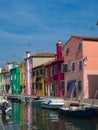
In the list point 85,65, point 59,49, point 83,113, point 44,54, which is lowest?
point 83,113

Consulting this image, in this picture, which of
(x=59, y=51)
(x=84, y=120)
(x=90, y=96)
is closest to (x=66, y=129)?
(x=84, y=120)

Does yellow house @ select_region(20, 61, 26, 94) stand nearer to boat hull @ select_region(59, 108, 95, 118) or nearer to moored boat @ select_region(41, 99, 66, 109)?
moored boat @ select_region(41, 99, 66, 109)

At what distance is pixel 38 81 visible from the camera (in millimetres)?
68188

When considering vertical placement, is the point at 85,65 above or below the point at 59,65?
below

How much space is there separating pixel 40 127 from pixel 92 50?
2229cm

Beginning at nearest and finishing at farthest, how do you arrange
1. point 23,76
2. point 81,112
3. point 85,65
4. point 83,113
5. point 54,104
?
1. point 83,113
2. point 81,112
3. point 54,104
4. point 85,65
5. point 23,76

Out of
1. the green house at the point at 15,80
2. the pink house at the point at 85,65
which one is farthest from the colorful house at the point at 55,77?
the green house at the point at 15,80

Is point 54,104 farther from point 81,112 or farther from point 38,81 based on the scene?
point 38,81

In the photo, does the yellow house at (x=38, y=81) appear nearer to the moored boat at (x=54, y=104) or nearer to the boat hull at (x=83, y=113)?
the moored boat at (x=54, y=104)

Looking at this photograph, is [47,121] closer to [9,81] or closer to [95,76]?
[95,76]

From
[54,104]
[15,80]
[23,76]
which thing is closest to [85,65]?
[54,104]

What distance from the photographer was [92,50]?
48.2 meters

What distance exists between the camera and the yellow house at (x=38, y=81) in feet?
215

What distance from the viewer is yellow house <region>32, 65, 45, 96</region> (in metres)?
65.4
